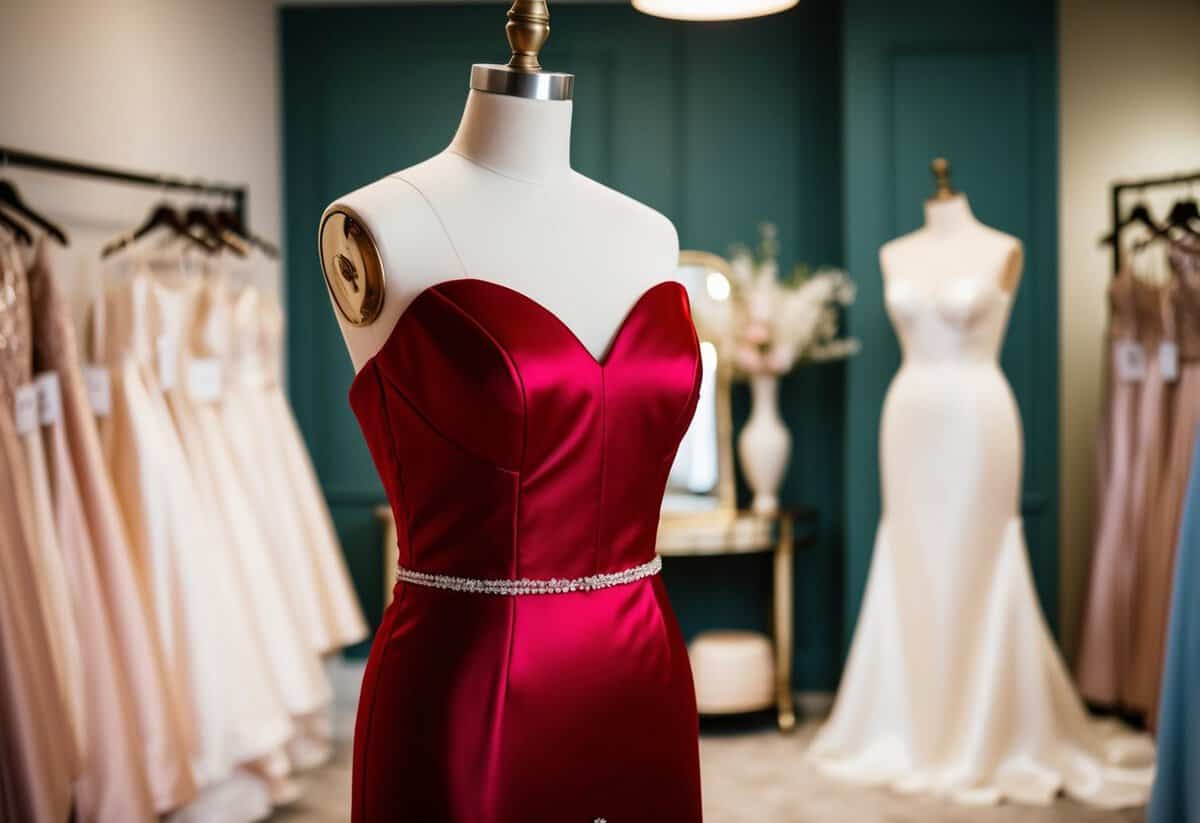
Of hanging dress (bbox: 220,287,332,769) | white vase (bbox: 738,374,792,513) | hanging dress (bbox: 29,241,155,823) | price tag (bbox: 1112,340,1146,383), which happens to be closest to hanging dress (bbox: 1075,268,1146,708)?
price tag (bbox: 1112,340,1146,383)

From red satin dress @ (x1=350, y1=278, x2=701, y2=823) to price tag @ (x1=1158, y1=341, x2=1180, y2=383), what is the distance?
3127mm

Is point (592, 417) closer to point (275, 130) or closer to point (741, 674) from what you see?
point (741, 674)

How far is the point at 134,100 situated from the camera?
12.2 ft

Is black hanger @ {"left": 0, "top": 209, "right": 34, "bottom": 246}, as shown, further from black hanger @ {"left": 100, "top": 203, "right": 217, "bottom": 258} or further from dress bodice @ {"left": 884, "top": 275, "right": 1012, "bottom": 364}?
dress bodice @ {"left": 884, "top": 275, "right": 1012, "bottom": 364}

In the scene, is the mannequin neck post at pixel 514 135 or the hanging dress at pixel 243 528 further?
the hanging dress at pixel 243 528

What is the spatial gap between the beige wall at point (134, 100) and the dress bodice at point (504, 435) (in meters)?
2.06

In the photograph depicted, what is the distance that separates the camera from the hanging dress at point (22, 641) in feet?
8.02

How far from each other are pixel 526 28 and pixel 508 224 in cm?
→ 25

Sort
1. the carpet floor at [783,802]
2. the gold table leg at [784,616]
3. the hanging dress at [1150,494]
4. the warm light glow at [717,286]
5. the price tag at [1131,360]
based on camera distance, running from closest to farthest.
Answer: the carpet floor at [783,802], the hanging dress at [1150,494], the price tag at [1131,360], the gold table leg at [784,616], the warm light glow at [717,286]

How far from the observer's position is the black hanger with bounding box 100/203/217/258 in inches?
137

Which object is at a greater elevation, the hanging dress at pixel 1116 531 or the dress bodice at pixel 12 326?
the dress bodice at pixel 12 326

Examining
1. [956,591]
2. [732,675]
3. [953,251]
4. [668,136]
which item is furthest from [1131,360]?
[668,136]

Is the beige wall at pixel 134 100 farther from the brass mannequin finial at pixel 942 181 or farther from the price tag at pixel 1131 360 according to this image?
the price tag at pixel 1131 360

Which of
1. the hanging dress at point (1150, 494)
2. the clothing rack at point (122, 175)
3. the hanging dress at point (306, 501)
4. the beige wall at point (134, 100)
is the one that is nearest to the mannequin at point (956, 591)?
the hanging dress at point (1150, 494)
